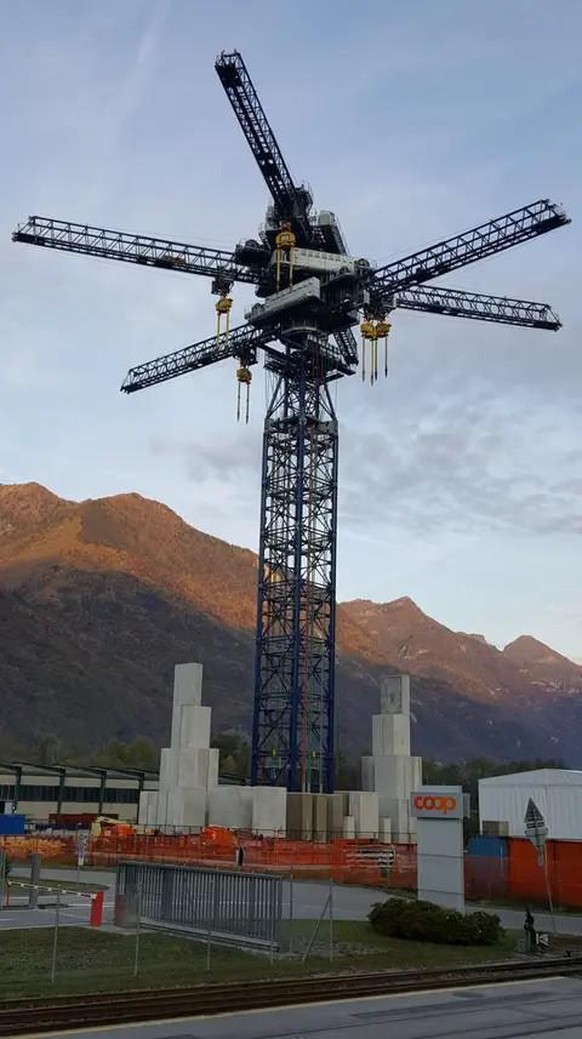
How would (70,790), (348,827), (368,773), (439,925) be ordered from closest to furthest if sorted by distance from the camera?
(439,925) < (348,827) < (368,773) < (70,790)

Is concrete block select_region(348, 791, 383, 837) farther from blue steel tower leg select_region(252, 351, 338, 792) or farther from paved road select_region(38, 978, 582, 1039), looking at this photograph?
paved road select_region(38, 978, 582, 1039)

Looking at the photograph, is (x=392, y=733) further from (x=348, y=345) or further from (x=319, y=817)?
(x=348, y=345)

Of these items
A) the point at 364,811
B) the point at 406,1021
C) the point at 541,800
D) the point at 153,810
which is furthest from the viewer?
the point at 153,810

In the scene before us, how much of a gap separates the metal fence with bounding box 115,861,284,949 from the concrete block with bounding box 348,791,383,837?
127ft

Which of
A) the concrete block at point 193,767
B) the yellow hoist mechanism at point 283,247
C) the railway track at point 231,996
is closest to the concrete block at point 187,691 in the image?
the concrete block at point 193,767

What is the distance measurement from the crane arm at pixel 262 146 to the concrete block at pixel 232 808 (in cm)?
3840

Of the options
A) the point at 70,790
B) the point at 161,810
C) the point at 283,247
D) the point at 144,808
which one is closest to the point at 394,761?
the point at 161,810

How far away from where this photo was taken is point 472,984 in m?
20.9

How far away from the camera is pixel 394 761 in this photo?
228ft

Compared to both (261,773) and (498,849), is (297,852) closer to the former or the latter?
(498,849)

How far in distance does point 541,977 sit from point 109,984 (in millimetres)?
9351

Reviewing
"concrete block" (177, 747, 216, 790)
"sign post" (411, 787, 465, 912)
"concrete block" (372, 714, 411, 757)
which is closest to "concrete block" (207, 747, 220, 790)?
"concrete block" (177, 747, 216, 790)

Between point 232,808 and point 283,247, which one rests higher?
point 283,247

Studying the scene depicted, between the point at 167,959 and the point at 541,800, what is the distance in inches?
1170
